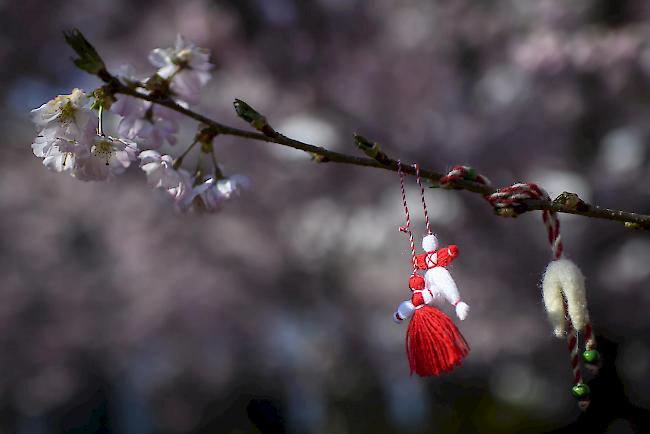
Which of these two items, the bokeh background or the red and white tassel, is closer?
the red and white tassel

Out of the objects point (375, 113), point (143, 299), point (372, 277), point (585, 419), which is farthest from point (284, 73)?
point (585, 419)

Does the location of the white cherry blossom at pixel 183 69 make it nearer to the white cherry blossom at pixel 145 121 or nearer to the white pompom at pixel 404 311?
the white cherry blossom at pixel 145 121

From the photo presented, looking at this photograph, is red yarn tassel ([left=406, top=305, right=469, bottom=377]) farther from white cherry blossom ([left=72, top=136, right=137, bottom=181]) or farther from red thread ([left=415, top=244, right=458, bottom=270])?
white cherry blossom ([left=72, top=136, right=137, bottom=181])

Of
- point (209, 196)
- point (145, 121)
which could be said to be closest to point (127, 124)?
point (145, 121)

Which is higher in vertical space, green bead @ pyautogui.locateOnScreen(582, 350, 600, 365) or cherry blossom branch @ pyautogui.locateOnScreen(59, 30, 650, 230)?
cherry blossom branch @ pyautogui.locateOnScreen(59, 30, 650, 230)

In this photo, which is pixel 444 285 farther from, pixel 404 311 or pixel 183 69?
pixel 183 69

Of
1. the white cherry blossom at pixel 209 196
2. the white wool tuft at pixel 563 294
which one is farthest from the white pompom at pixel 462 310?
the white cherry blossom at pixel 209 196

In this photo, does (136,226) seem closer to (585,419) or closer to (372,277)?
(372,277)

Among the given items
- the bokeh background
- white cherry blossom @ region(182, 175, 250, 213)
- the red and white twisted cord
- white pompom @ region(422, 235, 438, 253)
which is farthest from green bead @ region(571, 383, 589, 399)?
the bokeh background
